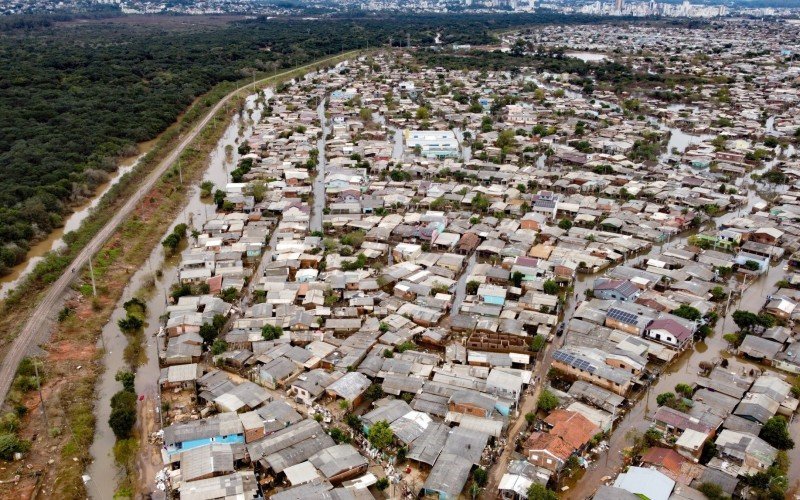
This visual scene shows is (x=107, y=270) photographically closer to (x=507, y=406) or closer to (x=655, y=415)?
(x=507, y=406)

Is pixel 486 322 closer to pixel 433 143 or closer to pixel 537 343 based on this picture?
pixel 537 343

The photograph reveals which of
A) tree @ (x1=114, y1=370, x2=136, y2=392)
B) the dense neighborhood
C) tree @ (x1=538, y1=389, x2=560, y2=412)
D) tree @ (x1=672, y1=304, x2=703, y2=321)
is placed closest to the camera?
the dense neighborhood

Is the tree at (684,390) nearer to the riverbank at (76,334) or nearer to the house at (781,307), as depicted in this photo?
the house at (781,307)

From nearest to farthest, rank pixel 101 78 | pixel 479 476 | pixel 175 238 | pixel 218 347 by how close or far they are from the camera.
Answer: pixel 479 476 < pixel 218 347 < pixel 175 238 < pixel 101 78

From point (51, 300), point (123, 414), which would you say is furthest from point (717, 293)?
point (51, 300)

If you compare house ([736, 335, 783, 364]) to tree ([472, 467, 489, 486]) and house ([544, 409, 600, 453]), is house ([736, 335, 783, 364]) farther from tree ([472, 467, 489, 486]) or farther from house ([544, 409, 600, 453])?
tree ([472, 467, 489, 486])

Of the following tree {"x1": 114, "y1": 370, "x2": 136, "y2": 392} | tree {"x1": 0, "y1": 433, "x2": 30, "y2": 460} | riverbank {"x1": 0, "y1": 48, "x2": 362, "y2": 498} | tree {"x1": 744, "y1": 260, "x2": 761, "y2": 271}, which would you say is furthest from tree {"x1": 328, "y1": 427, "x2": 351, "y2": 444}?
tree {"x1": 744, "y1": 260, "x2": 761, "y2": 271}

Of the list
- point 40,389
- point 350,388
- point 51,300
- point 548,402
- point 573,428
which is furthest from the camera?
point 51,300
